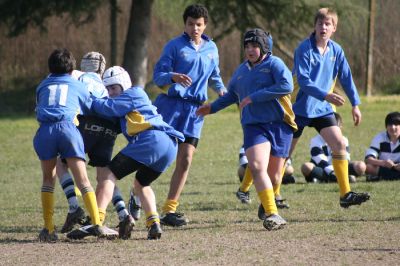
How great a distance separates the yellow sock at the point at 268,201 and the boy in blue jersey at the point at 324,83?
115 cm

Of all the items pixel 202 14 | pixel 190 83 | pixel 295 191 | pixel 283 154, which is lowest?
pixel 295 191

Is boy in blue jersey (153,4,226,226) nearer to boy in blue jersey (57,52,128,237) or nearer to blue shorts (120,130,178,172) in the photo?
boy in blue jersey (57,52,128,237)

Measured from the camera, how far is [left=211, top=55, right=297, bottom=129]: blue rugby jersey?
854 centimetres

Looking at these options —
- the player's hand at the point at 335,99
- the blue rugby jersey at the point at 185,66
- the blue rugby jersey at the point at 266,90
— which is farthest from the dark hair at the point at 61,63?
the player's hand at the point at 335,99

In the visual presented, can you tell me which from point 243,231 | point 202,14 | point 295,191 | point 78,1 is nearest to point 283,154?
point 243,231

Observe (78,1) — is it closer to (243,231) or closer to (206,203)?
(206,203)

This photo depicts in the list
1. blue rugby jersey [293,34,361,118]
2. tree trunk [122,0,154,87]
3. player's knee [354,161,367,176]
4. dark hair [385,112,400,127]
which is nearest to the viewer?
blue rugby jersey [293,34,361,118]

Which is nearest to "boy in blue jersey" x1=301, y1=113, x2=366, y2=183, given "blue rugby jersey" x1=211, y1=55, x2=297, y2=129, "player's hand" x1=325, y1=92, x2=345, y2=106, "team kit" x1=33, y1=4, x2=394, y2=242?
"team kit" x1=33, y1=4, x2=394, y2=242

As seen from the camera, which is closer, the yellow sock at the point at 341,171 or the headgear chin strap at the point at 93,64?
the headgear chin strap at the point at 93,64

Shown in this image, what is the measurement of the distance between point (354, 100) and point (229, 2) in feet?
41.8

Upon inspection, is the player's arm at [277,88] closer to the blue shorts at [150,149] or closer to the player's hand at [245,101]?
the player's hand at [245,101]

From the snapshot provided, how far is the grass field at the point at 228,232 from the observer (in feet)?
23.7

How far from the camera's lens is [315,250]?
24.3 feet

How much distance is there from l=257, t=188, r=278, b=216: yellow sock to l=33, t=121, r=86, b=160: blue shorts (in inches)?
65.4
